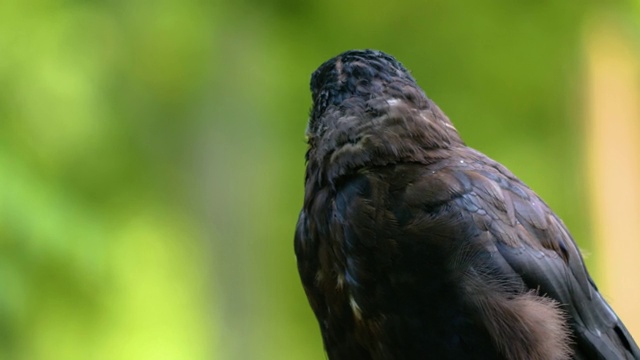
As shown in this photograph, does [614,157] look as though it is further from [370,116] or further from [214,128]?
[370,116]

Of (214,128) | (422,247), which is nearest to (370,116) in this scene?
(422,247)

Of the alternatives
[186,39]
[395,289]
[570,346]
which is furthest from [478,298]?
[186,39]

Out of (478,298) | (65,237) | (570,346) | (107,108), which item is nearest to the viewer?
(478,298)

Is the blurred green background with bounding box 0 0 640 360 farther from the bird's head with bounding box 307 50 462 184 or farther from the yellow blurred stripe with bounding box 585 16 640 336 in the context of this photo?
the bird's head with bounding box 307 50 462 184

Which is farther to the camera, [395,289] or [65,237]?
[65,237]

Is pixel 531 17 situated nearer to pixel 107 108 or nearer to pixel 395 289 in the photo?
pixel 107 108

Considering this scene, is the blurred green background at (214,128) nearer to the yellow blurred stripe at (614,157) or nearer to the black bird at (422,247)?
the yellow blurred stripe at (614,157)

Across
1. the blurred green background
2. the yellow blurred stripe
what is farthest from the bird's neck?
the yellow blurred stripe
